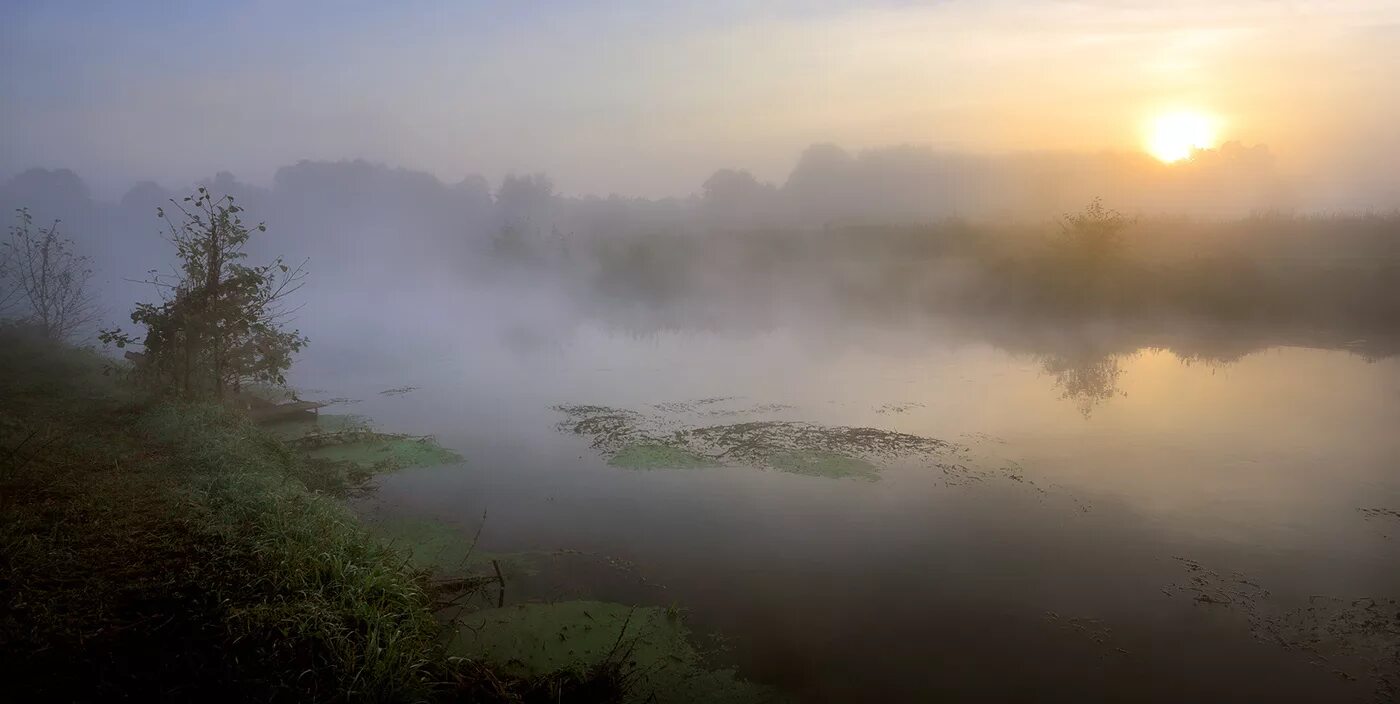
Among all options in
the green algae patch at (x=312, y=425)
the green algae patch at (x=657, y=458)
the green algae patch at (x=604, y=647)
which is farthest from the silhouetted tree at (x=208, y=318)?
the green algae patch at (x=604, y=647)

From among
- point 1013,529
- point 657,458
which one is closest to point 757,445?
point 657,458

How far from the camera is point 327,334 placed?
26.6 m

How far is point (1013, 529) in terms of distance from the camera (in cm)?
764

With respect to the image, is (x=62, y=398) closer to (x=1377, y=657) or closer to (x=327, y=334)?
(x=1377, y=657)

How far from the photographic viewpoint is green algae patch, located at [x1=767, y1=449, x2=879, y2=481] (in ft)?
30.9

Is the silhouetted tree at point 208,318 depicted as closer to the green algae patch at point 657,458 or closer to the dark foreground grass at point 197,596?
the dark foreground grass at point 197,596

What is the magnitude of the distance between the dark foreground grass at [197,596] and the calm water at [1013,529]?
6.58ft

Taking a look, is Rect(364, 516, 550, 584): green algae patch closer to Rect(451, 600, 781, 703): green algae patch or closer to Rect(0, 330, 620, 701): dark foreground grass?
Rect(0, 330, 620, 701): dark foreground grass

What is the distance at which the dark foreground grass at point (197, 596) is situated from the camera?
344 centimetres

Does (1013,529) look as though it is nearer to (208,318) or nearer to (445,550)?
(445,550)

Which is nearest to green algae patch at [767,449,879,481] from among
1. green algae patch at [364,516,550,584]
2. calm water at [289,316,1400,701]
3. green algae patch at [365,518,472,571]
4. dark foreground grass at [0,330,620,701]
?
calm water at [289,316,1400,701]

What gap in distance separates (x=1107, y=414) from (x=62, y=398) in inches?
673

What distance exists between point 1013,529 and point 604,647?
5118mm

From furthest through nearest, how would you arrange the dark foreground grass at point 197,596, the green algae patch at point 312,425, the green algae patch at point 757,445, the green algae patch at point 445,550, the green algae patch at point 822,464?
the green algae patch at point 312,425 → the green algae patch at point 757,445 → the green algae patch at point 822,464 → the green algae patch at point 445,550 → the dark foreground grass at point 197,596
